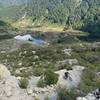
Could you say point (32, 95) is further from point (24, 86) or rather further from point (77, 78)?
point (77, 78)

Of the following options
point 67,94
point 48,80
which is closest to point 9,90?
point 67,94

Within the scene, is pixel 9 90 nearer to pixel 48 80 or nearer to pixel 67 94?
pixel 67 94

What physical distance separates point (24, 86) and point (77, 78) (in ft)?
31.4

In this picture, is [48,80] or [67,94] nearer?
[67,94]

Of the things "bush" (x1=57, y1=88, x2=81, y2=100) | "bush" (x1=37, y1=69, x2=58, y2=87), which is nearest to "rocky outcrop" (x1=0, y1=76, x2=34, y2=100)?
"bush" (x1=57, y1=88, x2=81, y2=100)

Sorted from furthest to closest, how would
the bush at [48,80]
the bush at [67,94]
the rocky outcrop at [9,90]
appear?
the bush at [48,80]
the bush at [67,94]
the rocky outcrop at [9,90]

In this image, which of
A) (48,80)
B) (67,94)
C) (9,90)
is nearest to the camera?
(9,90)

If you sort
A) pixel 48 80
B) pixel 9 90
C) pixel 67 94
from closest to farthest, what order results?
pixel 9 90
pixel 67 94
pixel 48 80

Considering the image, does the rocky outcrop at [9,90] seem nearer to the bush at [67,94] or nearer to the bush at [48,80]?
the bush at [67,94]

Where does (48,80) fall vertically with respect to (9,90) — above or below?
below

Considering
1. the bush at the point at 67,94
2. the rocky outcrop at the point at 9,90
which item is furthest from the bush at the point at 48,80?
the rocky outcrop at the point at 9,90

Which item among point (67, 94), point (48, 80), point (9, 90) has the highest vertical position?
point (9, 90)

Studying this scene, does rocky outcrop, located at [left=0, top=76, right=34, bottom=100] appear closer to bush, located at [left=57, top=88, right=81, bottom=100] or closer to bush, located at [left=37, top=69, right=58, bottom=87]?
bush, located at [left=57, top=88, right=81, bottom=100]

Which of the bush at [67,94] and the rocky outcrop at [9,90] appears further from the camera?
the bush at [67,94]
